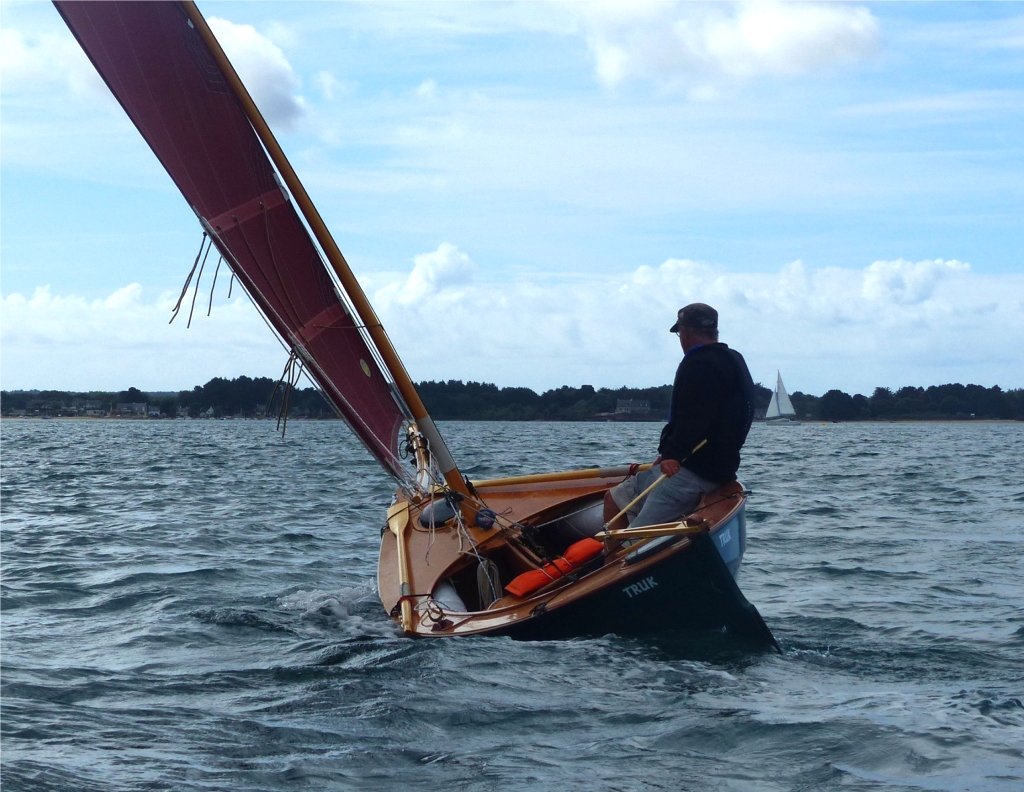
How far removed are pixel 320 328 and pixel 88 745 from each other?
3793mm

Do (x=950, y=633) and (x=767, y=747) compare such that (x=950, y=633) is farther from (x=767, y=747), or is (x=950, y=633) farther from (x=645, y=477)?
(x=767, y=747)

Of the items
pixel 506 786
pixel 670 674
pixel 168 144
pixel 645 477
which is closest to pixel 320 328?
pixel 168 144

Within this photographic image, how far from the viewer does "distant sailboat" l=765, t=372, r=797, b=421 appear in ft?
320

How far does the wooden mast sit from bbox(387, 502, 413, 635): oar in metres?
0.68

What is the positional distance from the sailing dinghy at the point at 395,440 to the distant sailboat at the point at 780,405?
297ft

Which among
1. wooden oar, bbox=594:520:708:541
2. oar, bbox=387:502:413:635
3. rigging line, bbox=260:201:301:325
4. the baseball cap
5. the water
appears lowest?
the water

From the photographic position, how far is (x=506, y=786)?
4.27 m

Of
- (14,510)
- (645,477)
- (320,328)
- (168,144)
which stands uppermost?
(168,144)

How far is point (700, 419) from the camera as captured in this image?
6445 mm

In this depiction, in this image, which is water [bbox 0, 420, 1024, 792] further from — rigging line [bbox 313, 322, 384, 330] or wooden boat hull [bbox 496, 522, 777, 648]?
rigging line [bbox 313, 322, 384, 330]

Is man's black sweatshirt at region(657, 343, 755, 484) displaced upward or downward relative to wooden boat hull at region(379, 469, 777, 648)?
upward

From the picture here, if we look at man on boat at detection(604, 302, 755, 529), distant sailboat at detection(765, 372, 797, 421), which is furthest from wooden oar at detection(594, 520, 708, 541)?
distant sailboat at detection(765, 372, 797, 421)

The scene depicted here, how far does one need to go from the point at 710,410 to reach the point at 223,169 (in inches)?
147

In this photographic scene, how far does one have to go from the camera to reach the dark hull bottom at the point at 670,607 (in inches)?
238
